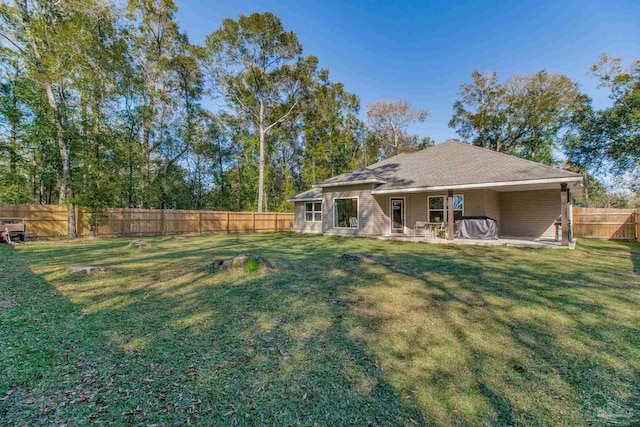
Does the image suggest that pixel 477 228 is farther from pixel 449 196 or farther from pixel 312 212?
pixel 312 212

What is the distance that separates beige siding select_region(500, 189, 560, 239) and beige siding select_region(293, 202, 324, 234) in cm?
947

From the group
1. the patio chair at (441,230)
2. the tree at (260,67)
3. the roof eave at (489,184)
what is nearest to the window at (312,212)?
the roof eave at (489,184)

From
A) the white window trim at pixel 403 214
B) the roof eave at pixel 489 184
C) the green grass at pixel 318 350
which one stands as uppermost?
the roof eave at pixel 489 184

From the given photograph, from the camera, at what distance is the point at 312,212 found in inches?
→ 687

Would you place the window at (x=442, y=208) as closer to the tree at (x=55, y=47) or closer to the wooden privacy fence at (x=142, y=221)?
the wooden privacy fence at (x=142, y=221)

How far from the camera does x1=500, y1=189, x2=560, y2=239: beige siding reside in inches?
476

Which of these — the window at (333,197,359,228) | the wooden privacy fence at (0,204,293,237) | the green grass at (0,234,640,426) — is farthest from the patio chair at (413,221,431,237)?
the wooden privacy fence at (0,204,293,237)

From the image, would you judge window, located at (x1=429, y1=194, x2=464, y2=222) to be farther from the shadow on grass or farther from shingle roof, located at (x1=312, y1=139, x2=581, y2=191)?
the shadow on grass

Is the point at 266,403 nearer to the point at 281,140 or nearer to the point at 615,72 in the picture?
the point at 615,72

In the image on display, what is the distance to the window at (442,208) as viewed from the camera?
1232 centimetres

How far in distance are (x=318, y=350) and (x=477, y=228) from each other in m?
10.6

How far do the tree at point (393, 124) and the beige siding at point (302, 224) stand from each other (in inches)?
738

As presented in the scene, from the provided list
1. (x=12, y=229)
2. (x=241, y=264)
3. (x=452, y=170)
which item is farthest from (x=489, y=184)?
(x=12, y=229)

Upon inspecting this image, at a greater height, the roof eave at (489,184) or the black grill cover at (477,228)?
the roof eave at (489,184)
